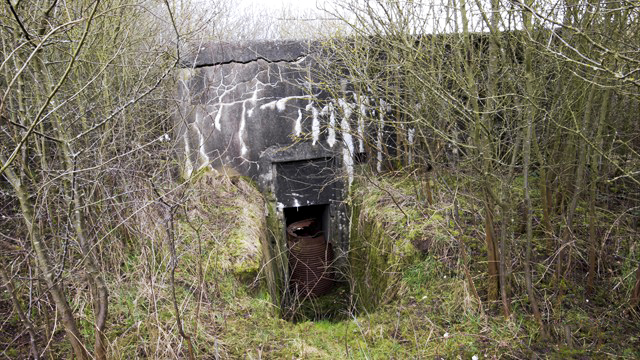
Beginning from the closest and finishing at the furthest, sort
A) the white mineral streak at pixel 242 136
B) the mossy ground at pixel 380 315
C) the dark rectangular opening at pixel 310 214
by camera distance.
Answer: the mossy ground at pixel 380 315
the white mineral streak at pixel 242 136
the dark rectangular opening at pixel 310 214

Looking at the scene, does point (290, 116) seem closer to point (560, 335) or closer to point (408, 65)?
point (408, 65)

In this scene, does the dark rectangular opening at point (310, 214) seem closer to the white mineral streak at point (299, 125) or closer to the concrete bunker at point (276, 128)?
the concrete bunker at point (276, 128)

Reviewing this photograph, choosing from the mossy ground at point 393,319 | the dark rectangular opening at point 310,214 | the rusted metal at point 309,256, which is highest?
the mossy ground at point 393,319

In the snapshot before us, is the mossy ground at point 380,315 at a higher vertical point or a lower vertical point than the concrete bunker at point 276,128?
lower

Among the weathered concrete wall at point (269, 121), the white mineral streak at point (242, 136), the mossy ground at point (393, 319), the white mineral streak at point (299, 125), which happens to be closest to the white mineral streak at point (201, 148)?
the weathered concrete wall at point (269, 121)

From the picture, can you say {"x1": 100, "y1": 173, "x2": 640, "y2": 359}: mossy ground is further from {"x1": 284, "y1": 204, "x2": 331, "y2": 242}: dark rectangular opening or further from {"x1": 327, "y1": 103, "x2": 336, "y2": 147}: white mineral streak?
{"x1": 284, "y1": 204, "x2": 331, "y2": 242}: dark rectangular opening

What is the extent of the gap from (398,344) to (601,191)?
3030 millimetres

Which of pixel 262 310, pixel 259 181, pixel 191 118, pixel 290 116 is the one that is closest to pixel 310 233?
pixel 259 181

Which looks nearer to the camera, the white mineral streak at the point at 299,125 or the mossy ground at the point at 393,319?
the mossy ground at the point at 393,319

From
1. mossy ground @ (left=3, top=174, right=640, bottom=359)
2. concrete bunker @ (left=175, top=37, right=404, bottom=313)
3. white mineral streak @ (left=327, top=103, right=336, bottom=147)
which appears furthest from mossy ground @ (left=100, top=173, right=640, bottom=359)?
white mineral streak @ (left=327, top=103, right=336, bottom=147)

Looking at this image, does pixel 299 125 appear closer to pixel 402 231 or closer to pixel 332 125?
pixel 332 125

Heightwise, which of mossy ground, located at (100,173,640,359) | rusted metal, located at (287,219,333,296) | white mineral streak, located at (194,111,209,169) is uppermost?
white mineral streak, located at (194,111,209,169)

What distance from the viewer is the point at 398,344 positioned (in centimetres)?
404

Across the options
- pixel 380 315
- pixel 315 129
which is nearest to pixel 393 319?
pixel 380 315
